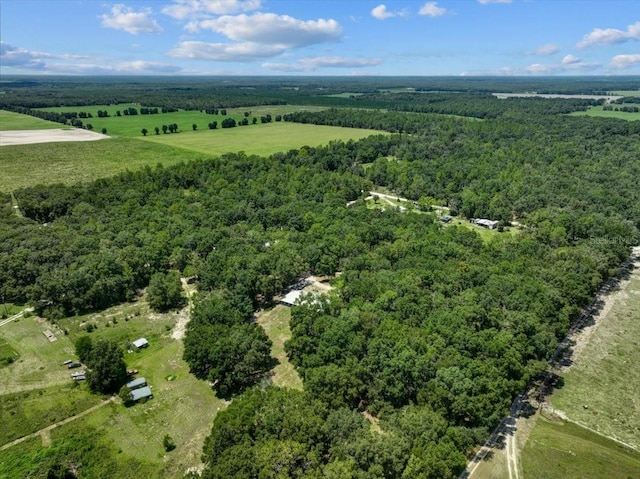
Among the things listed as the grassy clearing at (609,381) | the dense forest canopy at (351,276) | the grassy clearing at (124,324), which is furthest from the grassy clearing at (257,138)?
the grassy clearing at (609,381)

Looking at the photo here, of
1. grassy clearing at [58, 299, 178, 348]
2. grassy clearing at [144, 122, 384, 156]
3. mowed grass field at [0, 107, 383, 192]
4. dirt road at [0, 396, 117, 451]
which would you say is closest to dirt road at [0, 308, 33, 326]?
grassy clearing at [58, 299, 178, 348]

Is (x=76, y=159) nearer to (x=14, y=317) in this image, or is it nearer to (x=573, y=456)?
(x=14, y=317)

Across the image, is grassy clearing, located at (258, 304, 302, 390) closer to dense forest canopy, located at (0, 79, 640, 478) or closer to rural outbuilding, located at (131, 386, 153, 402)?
dense forest canopy, located at (0, 79, 640, 478)

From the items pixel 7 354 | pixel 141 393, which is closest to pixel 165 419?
pixel 141 393

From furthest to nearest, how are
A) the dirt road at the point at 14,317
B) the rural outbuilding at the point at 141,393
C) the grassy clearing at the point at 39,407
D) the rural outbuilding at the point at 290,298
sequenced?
the rural outbuilding at the point at 290,298
the dirt road at the point at 14,317
the rural outbuilding at the point at 141,393
the grassy clearing at the point at 39,407

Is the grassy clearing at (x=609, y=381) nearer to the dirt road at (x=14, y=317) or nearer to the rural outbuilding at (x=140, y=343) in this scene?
the rural outbuilding at (x=140, y=343)

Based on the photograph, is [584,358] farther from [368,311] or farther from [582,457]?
[368,311]
